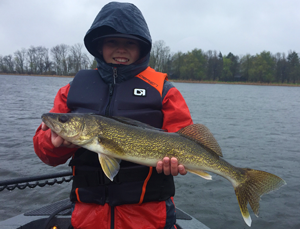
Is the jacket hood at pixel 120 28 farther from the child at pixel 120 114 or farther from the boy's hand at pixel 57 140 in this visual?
the boy's hand at pixel 57 140

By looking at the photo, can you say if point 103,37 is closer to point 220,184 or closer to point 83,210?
point 83,210

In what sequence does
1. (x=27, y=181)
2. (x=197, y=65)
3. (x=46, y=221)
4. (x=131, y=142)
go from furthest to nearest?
(x=197, y=65) < (x=27, y=181) < (x=46, y=221) < (x=131, y=142)

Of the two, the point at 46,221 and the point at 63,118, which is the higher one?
the point at 63,118

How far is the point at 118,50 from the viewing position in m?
2.85

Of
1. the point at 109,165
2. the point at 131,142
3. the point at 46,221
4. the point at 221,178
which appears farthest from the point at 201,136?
the point at 221,178

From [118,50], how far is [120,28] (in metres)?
0.28

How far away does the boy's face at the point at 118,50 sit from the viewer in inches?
112

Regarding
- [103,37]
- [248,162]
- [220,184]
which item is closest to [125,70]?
[103,37]

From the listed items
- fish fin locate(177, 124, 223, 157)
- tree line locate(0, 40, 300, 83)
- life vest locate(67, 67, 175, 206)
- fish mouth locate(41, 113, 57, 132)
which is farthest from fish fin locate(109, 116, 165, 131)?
tree line locate(0, 40, 300, 83)

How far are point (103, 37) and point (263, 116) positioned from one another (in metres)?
17.9

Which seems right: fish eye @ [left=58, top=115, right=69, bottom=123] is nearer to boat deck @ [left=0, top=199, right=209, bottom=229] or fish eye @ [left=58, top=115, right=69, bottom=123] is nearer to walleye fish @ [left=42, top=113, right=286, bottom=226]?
walleye fish @ [left=42, top=113, right=286, bottom=226]

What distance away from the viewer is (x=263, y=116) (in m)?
18.0

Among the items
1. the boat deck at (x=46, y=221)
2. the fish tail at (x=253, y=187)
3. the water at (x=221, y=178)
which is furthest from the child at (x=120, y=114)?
the water at (x=221, y=178)

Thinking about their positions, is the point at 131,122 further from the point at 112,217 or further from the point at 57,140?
the point at 112,217
